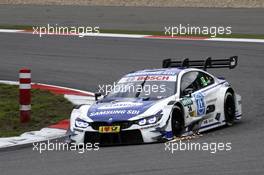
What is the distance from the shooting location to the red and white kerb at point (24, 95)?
53.8 feet

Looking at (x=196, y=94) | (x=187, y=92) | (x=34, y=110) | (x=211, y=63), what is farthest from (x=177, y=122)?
(x=34, y=110)

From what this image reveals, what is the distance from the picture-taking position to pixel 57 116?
17.1 meters

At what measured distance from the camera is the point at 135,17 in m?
32.0

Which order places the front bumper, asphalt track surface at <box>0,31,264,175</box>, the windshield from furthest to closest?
the windshield → the front bumper → asphalt track surface at <box>0,31,264,175</box>

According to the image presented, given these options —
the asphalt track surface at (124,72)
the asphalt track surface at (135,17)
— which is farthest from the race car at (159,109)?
the asphalt track surface at (135,17)

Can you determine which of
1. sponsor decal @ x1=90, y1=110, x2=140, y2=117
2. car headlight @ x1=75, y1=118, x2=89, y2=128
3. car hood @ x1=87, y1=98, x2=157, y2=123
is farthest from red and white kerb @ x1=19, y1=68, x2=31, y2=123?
sponsor decal @ x1=90, y1=110, x2=140, y2=117

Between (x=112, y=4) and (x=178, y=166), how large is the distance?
Answer: 24.3m

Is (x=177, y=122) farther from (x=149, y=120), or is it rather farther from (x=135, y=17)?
(x=135, y=17)

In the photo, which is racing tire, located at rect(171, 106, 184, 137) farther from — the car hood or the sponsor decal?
the sponsor decal

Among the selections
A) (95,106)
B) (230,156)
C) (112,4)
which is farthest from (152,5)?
(230,156)

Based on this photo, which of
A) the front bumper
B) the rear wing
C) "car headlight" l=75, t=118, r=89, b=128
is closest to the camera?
the front bumper

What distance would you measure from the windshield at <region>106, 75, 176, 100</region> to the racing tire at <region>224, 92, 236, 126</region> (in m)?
1.35

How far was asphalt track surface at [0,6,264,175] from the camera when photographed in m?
11.6

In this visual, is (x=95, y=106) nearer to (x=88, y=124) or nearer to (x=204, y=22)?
(x=88, y=124)
